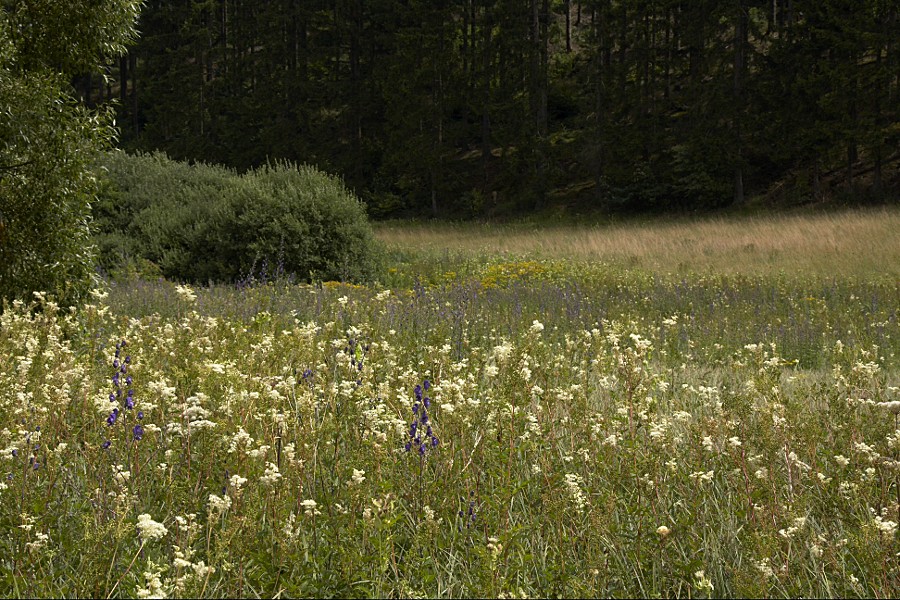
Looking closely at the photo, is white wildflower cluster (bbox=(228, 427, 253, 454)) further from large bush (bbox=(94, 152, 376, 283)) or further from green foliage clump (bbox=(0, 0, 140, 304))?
large bush (bbox=(94, 152, 376, 283))

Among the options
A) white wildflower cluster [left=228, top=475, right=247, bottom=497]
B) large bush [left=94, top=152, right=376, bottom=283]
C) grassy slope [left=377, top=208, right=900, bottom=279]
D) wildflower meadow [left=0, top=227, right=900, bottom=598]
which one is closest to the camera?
white wildflower cluster [left=228, top=475, right=247, bottom=497]

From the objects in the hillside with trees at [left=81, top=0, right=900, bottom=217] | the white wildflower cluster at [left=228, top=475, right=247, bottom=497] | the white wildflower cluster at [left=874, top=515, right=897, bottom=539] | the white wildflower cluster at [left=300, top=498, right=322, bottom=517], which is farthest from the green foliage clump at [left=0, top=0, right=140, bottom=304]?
the hillside with trees at [left=81, top=0, right=900, bottom=217]

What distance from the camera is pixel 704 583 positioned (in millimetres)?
2410

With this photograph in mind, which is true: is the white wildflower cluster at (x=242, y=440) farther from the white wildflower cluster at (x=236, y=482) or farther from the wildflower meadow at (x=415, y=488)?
the white wildflower cluster at (x=236, y=482)

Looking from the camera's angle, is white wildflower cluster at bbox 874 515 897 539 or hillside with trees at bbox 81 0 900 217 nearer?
white wildflower cluster at bbox 874 515 897 539

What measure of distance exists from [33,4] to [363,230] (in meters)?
9.01

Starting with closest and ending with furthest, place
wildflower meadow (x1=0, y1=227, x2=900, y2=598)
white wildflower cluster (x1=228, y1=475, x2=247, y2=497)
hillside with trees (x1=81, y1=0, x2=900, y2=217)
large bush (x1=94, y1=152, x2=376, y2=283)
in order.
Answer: white wildflower cluster (x1=228, y1=475, x2=247, y2=497), wildflower meadow (x1=0, y1=227, x2=900, y2=598), large bush (x1=94, y1=152, x2=376, y2=283), hillside with trees (x1=81, y1=0, x2=900, y2=217)

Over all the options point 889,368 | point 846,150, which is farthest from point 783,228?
point 889,368

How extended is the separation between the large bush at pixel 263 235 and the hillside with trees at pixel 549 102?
2047 centimetres

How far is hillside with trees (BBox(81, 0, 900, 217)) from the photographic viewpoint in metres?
29.7

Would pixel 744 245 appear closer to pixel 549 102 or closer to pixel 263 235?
pixel 263 235

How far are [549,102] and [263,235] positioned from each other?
30.8 meters

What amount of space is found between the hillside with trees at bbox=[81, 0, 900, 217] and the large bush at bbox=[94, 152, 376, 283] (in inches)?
806

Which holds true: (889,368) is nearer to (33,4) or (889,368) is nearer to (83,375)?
(83,375)
